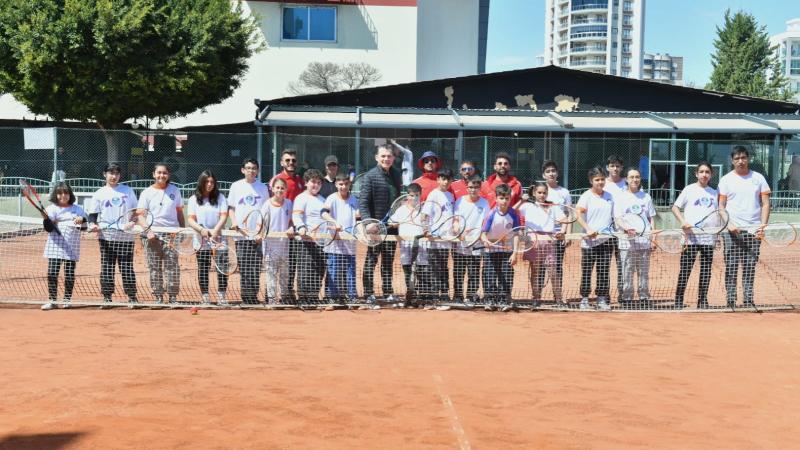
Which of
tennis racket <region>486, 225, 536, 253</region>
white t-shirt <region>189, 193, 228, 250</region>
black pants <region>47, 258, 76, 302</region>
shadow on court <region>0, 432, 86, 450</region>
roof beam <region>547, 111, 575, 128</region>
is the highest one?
roof beam <region>547, 111, 575, 128</region>

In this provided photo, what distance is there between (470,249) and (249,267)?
277cm

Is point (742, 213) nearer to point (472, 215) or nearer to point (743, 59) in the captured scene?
point (472, 215)

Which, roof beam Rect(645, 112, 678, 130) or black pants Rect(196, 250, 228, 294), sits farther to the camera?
roof beam Rect(645, 112, 678, 130)

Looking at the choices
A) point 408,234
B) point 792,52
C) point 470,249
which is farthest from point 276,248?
point 792,52

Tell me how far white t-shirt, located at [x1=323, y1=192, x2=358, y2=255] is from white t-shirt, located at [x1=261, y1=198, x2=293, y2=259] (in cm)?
53

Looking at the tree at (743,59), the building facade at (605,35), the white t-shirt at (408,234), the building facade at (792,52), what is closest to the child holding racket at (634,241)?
the white t-shirt at (408,234)

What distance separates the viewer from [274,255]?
36.1 ft

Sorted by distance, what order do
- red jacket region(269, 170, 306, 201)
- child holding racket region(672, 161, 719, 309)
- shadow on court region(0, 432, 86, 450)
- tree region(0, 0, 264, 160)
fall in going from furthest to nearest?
1. tree region(0, 0, 264, 160)
2. red jacket region(269, 170, 306, 201)
3. child holding racket region(672, 161, 719, 309)
4. shadow on court region(0, 432, 86, 450)

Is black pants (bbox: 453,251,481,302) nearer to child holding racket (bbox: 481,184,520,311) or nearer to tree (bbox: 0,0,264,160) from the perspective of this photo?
child holding racket (bbox: 481,184,520,311)

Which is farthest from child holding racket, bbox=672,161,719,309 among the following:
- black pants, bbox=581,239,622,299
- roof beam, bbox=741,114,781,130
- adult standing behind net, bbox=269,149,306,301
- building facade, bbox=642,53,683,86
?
building facade, bbox=642,53,683,86

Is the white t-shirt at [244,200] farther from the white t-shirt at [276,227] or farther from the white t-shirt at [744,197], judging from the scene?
the white t-shirt at [744,197]

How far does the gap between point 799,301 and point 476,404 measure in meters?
7.31

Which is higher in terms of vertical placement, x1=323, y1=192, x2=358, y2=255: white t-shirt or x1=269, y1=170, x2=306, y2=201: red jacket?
x1=269, y1=170, x2=306, y2=201: red jacket

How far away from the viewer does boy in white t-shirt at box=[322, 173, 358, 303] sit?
1090 cm
